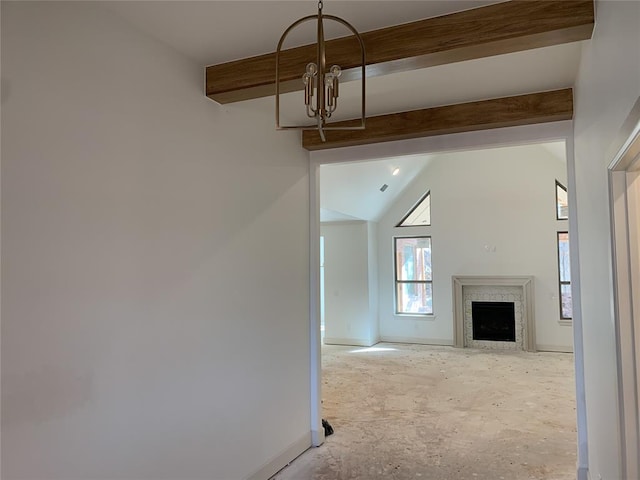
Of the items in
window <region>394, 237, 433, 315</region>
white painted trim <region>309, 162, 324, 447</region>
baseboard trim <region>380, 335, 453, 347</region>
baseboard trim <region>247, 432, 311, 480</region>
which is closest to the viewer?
baseboard trim <region>247, 432, 311, 480</region>

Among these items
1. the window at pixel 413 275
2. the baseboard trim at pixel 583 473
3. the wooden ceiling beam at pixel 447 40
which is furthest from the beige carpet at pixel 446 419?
the wooden ceiling beam at pixel 447 40

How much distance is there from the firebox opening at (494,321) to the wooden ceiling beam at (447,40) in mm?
7140

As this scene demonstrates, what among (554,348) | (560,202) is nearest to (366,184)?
(560,202)

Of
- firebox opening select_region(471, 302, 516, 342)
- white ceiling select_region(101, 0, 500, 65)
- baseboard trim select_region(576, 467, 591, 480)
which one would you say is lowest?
baseboard trim select_region(576, 467, 591, 480)

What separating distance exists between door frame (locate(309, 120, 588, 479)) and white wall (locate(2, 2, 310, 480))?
0.60 metres

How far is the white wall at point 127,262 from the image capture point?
1.65 m

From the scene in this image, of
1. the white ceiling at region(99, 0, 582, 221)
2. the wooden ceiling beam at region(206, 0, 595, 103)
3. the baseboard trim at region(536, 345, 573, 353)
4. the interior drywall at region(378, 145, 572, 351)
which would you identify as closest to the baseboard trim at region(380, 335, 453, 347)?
the interior drywall at region(378, 145, 572, 351)

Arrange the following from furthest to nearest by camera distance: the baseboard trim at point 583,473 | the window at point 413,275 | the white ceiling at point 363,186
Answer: the window at point 413,275, the white ceiling at point 363,186, the baseboard trim at point 583,473

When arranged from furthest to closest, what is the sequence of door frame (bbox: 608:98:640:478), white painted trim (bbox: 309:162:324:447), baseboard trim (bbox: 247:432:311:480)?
white painted trim (bbox: 309:162:324:447)
baseboard trim (bbox: 247:432:311:480)
door frame (bbox: 608:98:640:478)

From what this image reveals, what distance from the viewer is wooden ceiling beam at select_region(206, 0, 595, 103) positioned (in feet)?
6.30

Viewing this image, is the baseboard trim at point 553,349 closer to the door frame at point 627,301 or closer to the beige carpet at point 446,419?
the beige carpet at point 446,419

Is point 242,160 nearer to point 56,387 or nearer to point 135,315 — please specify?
point 135,315

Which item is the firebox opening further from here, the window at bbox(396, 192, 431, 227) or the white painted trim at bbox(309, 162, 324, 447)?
the white painted trim at bbox(309, 162, 324, 447)

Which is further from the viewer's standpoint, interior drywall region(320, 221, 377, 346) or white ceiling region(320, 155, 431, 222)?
interior drywall region(320, 221, 377, 346)
